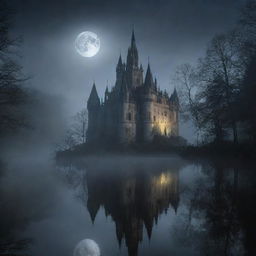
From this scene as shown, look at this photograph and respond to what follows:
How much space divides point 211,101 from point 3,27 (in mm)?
15189

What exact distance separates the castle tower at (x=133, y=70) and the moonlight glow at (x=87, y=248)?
58.9 m

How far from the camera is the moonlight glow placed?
2415 millimetres

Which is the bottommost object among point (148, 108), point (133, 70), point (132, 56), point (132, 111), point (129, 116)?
point (129, 116)

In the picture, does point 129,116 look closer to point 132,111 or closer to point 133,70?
point 132,111

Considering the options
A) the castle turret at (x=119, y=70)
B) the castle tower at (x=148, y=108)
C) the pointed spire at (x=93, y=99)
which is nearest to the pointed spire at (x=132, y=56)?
the castle turret at (x=119, y=70)

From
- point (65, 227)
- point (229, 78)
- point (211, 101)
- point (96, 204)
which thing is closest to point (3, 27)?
point (96, 204)

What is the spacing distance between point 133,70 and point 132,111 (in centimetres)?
1603

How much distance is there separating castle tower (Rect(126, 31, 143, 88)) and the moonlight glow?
5890 cm

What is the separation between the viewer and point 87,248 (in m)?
2.55

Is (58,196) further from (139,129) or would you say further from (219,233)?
(139,129)

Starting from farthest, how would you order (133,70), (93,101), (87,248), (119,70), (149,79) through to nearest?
(119,70), (133,70), (93,101), (149,79), (87,248)

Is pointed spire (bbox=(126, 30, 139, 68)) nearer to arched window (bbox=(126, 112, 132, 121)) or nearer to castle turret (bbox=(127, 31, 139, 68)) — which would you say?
castle turret (bbox=(127, 31, 139, 68))

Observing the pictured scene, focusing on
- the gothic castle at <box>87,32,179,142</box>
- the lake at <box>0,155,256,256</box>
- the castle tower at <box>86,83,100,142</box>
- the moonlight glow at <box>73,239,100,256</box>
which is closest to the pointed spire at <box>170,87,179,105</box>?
the gothic castle at <box>87,32,179,142</box>

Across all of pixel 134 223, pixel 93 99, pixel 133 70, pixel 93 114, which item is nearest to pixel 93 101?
pixel 93 99
